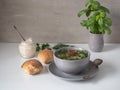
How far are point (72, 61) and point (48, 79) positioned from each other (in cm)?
14

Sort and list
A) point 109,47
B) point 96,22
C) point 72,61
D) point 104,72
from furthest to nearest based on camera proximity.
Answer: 1. point 109,47
2. point 96,22
3. point 104,72
4. point 72,61

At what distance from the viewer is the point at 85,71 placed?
3.59ft

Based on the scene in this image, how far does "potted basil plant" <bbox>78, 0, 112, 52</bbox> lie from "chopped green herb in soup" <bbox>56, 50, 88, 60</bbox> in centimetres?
24

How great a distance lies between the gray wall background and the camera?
4.72ft

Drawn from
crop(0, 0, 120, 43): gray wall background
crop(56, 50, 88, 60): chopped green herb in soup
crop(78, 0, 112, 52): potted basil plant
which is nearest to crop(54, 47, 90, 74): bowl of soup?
crop(56, 50, 88, 60): chopped green herb in soup

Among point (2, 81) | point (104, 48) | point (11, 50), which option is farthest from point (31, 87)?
point (104, 48)

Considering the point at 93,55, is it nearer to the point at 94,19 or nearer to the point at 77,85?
the point at 94,19

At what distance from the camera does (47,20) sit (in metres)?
1.47

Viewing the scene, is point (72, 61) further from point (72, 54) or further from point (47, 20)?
point (47, 20)

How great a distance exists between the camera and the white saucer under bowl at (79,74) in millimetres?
1028

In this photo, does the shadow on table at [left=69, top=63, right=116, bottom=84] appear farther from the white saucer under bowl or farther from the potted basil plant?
the potted basil plant

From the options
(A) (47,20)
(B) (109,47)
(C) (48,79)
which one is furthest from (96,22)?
(C) (48,79)

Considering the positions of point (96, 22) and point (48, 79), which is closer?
point (48, 79)

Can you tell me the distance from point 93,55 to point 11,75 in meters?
0.46
